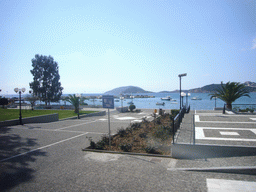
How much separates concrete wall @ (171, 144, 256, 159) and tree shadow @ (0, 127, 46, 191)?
16.6 feet

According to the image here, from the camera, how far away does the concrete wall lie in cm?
620

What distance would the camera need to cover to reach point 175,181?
495cm

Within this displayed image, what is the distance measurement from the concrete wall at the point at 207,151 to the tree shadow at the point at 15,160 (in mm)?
5073

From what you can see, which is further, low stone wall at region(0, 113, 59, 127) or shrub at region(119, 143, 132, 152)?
low stone wall at region(0, 113, 59, 127)

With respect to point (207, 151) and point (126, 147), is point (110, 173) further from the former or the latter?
point (207, 151)

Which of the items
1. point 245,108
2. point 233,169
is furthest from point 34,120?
point 245,108

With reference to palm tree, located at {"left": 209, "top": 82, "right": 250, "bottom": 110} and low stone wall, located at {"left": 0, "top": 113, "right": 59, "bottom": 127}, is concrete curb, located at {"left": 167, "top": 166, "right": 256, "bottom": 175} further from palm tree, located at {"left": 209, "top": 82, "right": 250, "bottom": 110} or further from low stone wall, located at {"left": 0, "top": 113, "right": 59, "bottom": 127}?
palm tree, located at {"left": 209, "top": 82, "right": 250, "bottom": 110}

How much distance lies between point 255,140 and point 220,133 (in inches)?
66.6

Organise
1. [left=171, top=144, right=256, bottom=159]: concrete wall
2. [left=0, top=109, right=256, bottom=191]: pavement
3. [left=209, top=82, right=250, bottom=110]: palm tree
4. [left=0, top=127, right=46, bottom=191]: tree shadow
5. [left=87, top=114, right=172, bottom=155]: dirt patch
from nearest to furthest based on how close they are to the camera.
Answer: [left=0, top=109, right=256, bottom=191]: pavement
[left=0, top=127, right=46, bottom=191]: tree shadow
[left=171, top=144, right=256, bottom=159]: concrete wall
[left=87, top=114, right=172, bottom=155]: dirt patch
[left=209, top=82, right=250, bottom=110]: palm tree

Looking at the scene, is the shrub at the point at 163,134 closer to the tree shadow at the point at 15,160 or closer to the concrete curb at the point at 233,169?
the concrete curb at the point at 233,169

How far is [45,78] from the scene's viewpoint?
139 feet

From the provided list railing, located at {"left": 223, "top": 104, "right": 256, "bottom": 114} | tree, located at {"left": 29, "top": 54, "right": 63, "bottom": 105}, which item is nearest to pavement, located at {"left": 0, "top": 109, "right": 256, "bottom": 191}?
railing, located at {"left": 223, "top": 104, "right": 256, "bottom": 114}

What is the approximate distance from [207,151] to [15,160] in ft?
23.6

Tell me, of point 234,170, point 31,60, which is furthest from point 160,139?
point 31,60
